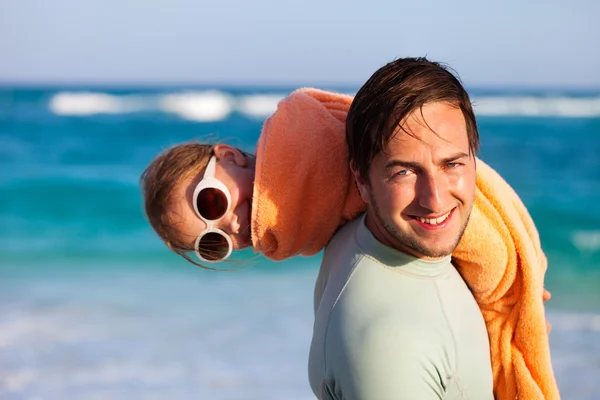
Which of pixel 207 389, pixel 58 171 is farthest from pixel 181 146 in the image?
pixel 58 171

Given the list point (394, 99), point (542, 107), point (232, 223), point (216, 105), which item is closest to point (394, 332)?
point (394, 99)

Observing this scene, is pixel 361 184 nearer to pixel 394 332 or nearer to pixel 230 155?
pixel 394 332

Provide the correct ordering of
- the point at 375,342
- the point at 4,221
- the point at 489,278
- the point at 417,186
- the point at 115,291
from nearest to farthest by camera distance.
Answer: the point at 375,342, the point at 417,186, the point at 489,278, the point at 115,291, the point at 4,221

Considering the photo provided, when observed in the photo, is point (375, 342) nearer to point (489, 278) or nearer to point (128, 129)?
point (489, 278)

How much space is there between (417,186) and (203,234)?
746mm

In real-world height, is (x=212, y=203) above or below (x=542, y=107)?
above

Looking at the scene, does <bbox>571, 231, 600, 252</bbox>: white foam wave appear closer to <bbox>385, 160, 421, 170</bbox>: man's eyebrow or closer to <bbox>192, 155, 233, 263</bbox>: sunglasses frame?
<bbox>192, 155, 233, 263</bbox>: sunglasses frame

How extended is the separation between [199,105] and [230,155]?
1157 inches

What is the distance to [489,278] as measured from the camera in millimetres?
2068

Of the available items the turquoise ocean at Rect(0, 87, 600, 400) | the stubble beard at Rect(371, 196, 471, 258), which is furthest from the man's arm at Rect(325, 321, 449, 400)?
the turquoise ocean at Rect(0, 87, 600, 400)

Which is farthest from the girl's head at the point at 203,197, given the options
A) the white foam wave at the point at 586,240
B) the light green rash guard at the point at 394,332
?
the white foam wave at the point at 586,240

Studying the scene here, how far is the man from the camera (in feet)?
5.84

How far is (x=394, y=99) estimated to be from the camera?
1.88 m

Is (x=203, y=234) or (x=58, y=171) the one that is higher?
(x=203, y=234)
